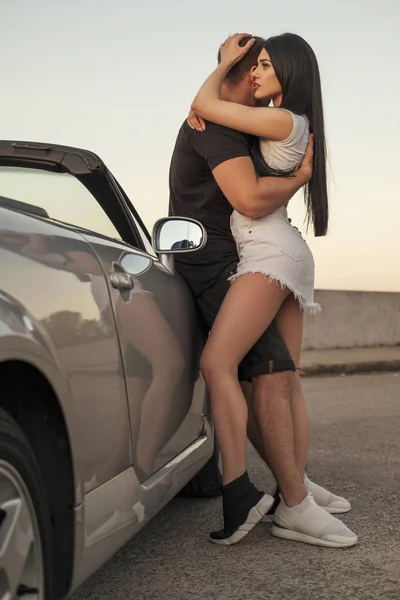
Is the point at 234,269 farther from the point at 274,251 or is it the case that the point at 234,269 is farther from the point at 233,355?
the point at 233,355

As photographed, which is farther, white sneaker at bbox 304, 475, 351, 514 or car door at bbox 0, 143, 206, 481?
white sneaker at bbox 304, 475, 351, 514

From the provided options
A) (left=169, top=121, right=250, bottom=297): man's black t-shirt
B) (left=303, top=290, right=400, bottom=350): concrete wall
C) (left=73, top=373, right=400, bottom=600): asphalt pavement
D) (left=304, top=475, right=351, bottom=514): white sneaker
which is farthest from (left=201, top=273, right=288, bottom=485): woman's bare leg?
(left=303, top=290, right=400, bottom=350): concrete wall

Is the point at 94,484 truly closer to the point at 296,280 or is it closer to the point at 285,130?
the point at 296,280

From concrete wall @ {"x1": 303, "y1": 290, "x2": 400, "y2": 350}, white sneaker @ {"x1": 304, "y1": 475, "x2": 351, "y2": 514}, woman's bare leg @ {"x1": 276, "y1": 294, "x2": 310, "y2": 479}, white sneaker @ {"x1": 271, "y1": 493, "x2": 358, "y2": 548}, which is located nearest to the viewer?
white sneaker @ {"x1": 271, "y1": 493, "x2": 358, "y2": 548}

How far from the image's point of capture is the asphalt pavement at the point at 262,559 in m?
2.84

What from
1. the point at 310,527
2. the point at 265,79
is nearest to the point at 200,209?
the point at 265,79

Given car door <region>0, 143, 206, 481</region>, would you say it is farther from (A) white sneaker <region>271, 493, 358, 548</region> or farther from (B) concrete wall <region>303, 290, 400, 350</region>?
(B) concrete wall <region>303, 290, 400, 350</region>

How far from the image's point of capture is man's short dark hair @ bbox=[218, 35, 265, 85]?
3.59 meters

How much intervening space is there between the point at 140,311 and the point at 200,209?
3.36ft

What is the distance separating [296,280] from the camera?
3.48 meters

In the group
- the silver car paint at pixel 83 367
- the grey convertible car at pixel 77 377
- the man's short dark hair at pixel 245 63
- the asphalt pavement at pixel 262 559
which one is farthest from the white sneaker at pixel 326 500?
the man's short dark hair at pixel 245 63

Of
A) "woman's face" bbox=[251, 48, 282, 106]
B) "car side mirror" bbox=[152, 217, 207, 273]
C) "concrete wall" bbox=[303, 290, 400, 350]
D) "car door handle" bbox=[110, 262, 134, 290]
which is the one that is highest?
"woman's face" bbox=[251, 48, 282, 106]

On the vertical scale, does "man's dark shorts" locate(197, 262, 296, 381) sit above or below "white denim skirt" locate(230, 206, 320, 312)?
below

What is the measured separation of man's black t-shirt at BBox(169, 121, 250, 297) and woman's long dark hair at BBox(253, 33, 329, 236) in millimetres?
228
